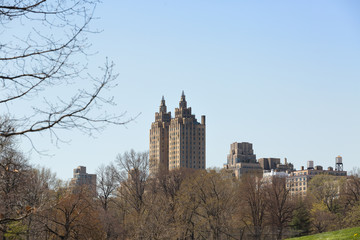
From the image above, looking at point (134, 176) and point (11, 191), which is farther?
point (134, 176)

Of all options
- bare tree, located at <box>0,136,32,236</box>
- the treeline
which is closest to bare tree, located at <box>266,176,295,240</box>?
the treeline

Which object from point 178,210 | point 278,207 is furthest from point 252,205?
point 178,210

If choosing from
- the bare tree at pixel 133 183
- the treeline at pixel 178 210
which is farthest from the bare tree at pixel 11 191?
the bare tree at pixel 133 183

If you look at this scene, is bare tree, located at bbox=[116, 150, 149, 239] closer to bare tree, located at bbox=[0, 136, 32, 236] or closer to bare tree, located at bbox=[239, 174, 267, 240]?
bare tree, located at bbox=[239, 174, 267, 240]

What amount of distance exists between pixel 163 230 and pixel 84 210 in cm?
739

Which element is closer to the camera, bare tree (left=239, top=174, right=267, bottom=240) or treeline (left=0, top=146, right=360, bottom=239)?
treeline (left=0, top=146, right=360, bottom=239)

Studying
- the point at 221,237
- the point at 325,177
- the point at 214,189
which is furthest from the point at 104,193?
the point at 325,177

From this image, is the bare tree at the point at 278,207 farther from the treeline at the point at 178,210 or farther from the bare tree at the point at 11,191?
the bare tree at the point at 11,191

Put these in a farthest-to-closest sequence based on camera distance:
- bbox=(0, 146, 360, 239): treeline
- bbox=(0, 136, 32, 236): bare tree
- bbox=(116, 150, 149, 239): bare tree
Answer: bbox=(116, 150, 149, 239): bare tree → bbox=(0, 146, 360, 239): treeline → bbox=(0, 136, 32, 236): bare tree

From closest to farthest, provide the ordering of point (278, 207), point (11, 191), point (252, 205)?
1. point (11, 191)
2. point (278, 207)
3. point (252, 205)

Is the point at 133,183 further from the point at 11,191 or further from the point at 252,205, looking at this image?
the point at 11,191

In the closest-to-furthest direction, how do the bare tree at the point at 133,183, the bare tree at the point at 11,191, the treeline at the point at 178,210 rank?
1. the bare tree at the point at 11,191
2. the treeline at the point at 178,210
3. the bare tree at the point at 133,183

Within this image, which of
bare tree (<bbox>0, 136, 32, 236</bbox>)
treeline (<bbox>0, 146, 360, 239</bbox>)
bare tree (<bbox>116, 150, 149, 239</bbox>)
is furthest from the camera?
bare tree (<bbox>116, 150, 149, 239</bbox>)

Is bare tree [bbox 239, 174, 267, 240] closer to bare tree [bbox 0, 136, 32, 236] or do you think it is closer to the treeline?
the treeline
